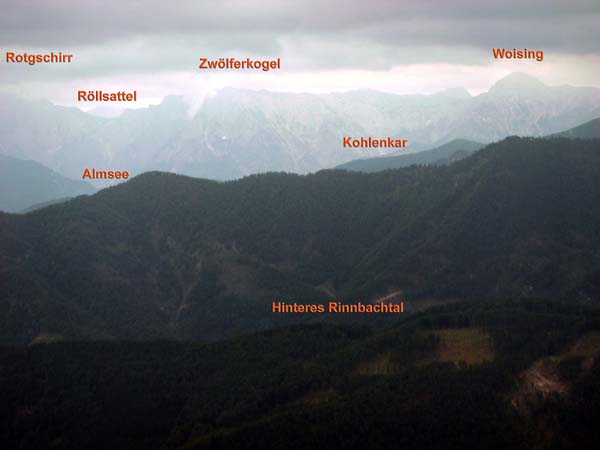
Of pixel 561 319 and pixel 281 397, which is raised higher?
pixel 561 319

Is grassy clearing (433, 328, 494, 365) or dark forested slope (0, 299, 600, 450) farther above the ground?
grassy clearing (433, 328, 494, 365)

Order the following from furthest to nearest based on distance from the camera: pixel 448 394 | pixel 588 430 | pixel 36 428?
pixel 36 428, pixel 448 394, pixel 588 430

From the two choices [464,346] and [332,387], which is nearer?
[332,387]

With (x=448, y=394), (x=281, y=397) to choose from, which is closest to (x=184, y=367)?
(x=281, y=397)

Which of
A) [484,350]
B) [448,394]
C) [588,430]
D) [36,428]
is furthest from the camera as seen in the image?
[484,350]

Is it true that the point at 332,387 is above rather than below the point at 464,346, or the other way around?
below

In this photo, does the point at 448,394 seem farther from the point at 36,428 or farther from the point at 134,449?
the point at 36,428

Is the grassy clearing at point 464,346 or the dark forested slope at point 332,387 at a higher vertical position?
the grassy clearing at point 464,346

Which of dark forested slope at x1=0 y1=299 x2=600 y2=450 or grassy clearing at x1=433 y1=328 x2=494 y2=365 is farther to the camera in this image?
grassy clearing at x1=433 y1=328 x2=494 y2=365

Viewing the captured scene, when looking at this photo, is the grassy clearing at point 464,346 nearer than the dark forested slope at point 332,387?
No

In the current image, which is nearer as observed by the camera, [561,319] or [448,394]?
[448,394]
